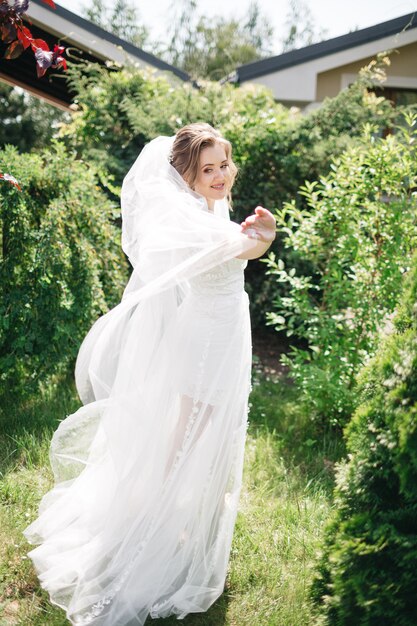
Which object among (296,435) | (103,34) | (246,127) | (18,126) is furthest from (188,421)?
(18,126)

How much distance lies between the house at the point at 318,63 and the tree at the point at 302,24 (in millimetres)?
36839

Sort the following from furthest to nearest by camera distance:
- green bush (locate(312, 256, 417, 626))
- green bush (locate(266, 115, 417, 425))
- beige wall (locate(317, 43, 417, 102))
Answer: beige wall (locate(317, 43, 417, 102))
green bush (locate(266, 115, 417, 425))
green bush (locate(312, 256, 417, 626))

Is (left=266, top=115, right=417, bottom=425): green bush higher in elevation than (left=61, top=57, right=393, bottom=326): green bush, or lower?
lower

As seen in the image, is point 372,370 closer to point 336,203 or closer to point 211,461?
point 211,461

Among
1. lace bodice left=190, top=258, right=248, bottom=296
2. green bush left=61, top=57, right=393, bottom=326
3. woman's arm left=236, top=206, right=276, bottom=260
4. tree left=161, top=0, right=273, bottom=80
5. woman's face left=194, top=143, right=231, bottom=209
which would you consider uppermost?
tree left=161, top=0, right=273, bottom=80

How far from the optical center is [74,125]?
6867mm

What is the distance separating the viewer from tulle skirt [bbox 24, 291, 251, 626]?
2418 mm

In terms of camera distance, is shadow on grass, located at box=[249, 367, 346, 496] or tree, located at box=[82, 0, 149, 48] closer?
shadow on grass, located at box=[249, 367, 346, 496]

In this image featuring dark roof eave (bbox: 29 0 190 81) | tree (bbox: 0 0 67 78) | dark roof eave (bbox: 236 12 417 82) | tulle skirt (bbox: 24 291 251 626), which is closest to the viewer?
tree (bbox: 0 0 67 78)

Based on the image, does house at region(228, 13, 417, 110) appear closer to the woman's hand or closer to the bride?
the bride

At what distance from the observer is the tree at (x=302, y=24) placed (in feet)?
141

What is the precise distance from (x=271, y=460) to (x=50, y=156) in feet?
9.15

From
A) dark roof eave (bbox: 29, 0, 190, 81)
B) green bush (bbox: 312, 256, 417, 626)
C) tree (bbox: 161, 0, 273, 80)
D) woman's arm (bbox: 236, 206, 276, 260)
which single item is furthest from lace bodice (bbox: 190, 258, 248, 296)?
tree (bbox: 161, 0, 273, 80)

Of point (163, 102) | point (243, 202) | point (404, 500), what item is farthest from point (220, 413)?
point (163, 102)
